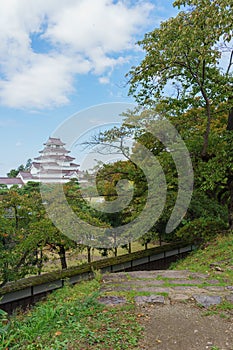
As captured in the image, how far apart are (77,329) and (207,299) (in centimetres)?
115

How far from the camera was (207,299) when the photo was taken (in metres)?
2.19

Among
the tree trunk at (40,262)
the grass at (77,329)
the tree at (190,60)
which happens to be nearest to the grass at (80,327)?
the grass at (77,329)

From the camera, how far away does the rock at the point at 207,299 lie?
6.99ft

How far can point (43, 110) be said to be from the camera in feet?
20.9

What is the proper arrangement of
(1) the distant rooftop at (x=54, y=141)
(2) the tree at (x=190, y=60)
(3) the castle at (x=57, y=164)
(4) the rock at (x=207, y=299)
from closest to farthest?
(4) the rock at (x=207, y=299), (2) the tree at (x=190, y=60), (1) the distant rooftop at (x=54, y=141), (3) the castle at (x=57, y=164)

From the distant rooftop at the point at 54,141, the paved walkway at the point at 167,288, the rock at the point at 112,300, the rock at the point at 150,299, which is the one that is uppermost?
the distant rooftop at the point at 54,141

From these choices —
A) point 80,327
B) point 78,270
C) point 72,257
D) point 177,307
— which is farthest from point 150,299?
point 72,257

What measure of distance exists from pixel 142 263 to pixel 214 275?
3.73 meters

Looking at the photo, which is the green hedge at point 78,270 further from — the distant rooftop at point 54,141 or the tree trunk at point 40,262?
the distant rooftop at point 54,141

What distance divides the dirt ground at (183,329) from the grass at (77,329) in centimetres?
10

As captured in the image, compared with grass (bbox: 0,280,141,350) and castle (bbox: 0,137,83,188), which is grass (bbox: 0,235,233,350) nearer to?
grass (bbox: 0,280,141,350)

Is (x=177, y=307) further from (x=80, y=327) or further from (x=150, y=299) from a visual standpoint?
(x=80, y=327)

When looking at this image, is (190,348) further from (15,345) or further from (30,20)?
(30,20)

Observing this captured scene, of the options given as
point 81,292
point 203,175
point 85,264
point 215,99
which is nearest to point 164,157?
point 203,175
